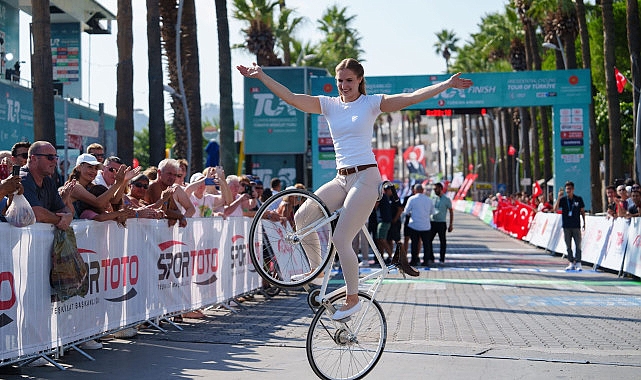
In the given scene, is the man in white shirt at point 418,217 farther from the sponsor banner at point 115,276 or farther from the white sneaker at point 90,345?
the white sneaker at point 90,345

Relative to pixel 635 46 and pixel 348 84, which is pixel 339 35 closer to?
pixel 635 46

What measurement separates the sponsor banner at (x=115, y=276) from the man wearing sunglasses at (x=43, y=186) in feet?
0.40

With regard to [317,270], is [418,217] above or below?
below

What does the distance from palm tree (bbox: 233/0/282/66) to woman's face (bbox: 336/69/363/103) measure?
1821 inches

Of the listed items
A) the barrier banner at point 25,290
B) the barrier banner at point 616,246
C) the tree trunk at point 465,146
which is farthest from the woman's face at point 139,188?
the tree trunk at point 465,146

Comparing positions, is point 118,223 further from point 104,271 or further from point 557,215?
point 557,215

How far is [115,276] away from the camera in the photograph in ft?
35.9

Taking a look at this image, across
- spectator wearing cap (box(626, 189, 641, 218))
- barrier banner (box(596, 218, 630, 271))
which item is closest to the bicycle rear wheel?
spectator wearing cap (box(626, 189, 641, 218))

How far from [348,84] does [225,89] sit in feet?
65.6

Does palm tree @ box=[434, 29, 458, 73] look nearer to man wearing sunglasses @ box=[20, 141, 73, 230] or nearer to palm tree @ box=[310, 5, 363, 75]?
palm tree @ box=[310, 5, 363, 75]

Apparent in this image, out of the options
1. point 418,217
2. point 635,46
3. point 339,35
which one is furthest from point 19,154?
point 339,35

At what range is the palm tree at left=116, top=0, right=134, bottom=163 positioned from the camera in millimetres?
21625

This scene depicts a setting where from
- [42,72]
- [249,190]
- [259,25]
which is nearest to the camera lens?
[249,190]

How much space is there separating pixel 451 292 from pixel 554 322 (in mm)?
4782
